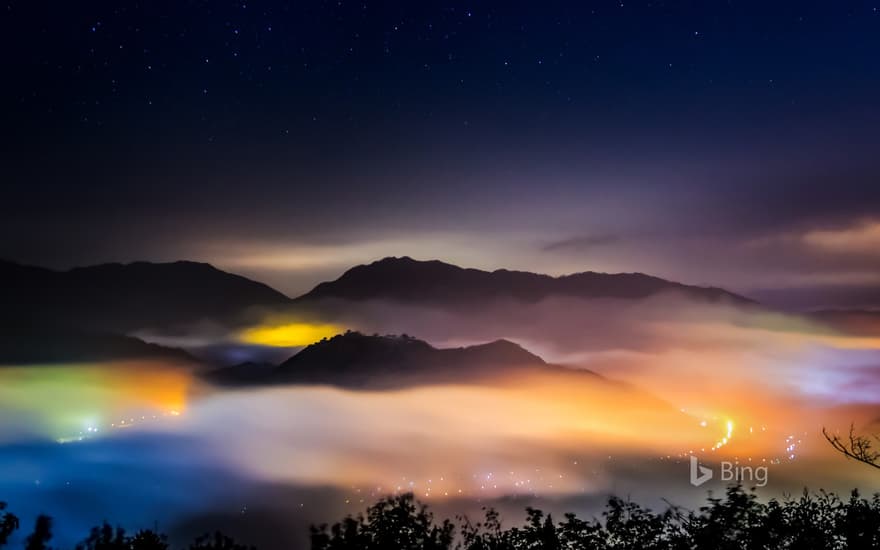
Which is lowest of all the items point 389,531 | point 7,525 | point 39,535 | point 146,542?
point 39,535

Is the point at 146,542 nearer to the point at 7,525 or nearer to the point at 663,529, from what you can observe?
the point at 7,525

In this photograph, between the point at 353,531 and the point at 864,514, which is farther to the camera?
the point at 353,531

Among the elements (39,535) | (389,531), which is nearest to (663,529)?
(389,531)

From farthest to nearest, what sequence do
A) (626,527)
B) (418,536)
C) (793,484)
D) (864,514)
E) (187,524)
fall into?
(187,524) < (793,484) < (418,536) < (626,527) < (864,514)

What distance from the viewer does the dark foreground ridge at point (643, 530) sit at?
17859 mm

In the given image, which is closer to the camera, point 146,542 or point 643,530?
point 643,530

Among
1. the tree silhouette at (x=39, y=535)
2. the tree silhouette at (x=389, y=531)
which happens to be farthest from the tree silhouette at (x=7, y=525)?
the tree silhouette at (x=39, y=535)

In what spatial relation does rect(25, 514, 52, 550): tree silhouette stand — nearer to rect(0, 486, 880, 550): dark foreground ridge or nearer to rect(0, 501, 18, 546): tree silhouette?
rect(0, 486, 880, 550): dark foreground ridge

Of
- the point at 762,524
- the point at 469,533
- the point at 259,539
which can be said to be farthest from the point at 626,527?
the point at 259,539

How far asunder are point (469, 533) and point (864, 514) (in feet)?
38.4

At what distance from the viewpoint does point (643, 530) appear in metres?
20.6

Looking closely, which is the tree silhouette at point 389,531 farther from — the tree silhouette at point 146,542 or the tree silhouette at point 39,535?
the tree silhouette at point 39,535

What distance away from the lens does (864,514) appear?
60.8 feet

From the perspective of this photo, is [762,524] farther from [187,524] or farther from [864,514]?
[187,524]
